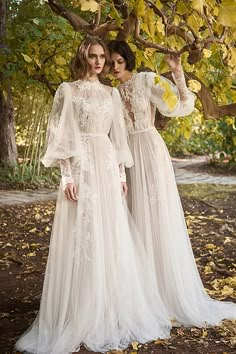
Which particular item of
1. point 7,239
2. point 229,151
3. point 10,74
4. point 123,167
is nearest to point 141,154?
point 123,167

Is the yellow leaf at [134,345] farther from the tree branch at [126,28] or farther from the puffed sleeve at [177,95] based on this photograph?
the tree branch at [126,28]

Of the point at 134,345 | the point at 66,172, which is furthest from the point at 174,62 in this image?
the point at 134,345

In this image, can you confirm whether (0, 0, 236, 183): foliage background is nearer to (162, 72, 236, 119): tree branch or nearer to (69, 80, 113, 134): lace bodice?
(162, 72, 236, 119): tree branch

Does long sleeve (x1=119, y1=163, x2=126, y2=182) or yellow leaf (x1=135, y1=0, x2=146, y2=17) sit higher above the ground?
yellow leaf (x1=135, y1=0, x2=146, y2=17)

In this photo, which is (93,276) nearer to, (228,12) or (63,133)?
(63,133)

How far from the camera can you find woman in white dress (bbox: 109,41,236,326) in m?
3.39

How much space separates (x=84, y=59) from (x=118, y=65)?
1.24 feet

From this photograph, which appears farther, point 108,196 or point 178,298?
point 178,298

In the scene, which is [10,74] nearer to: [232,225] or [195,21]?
[195,21]

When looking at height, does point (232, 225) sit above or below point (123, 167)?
below

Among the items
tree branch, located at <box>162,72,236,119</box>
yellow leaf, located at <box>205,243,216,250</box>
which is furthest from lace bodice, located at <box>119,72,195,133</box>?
yellow leaf, located at <box>205,243,216,250</box>

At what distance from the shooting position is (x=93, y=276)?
3002 millimetres

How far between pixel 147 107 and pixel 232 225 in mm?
3557

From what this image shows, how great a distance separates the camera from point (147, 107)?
11.3 feet
